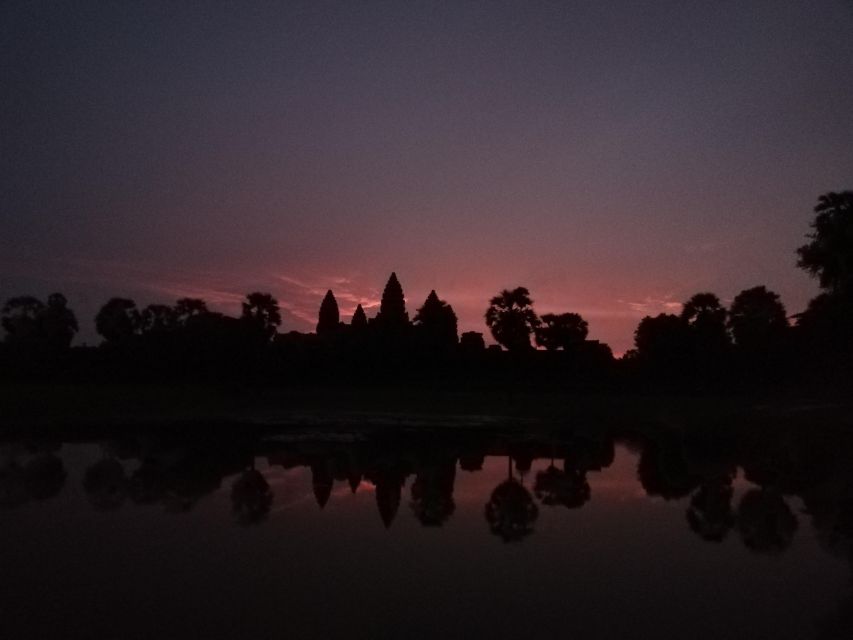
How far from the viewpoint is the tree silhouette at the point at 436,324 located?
61.1m

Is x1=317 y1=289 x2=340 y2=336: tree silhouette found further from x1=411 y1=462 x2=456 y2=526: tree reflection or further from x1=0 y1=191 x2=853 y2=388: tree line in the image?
x1=411 y1=462 x2=456 y2=526: tree reflection

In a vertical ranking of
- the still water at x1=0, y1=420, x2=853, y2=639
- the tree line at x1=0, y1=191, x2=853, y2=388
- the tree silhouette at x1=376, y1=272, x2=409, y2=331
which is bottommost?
Result: the still water at x1=0, y1=420, x2=853, y2=639

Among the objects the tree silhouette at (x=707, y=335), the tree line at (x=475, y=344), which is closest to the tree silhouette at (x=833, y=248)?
the tree line at (x=475, y=344)

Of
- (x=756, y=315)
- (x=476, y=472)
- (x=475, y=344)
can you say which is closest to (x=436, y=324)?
(x=475, y=344)

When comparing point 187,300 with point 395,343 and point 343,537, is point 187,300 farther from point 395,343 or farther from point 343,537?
point 343,537

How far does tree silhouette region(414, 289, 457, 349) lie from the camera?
61.1m

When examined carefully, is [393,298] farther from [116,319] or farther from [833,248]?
[833,248]

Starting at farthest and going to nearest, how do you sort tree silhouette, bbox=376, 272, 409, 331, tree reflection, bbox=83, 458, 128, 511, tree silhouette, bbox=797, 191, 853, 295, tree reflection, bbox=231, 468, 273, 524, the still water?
tree silhouette, bbox=376, 272, 409, 331
tree silhouette, bbox=797, 191, 853, 295
tree reflection, bbox=83, 458, 128, 511
tree reflection, bbox=231, 468, 273, 524
the still water

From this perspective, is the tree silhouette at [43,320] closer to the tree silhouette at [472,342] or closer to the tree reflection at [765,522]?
the tree silhouette at [472,342]

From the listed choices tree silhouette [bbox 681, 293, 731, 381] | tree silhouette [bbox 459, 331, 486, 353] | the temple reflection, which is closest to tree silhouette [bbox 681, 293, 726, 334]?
tree silhouette [bbox 681, 293, 731, 381]

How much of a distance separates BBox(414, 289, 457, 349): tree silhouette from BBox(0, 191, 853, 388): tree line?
171mm

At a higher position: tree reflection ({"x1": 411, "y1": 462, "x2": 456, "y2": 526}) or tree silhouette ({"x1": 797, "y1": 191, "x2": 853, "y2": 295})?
tree silhouette ({"x1": 797, "y1": 191, "x2": 853, "y2": 295})

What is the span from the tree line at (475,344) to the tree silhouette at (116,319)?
0.10 meters

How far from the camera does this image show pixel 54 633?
Answer: 6637 mm
